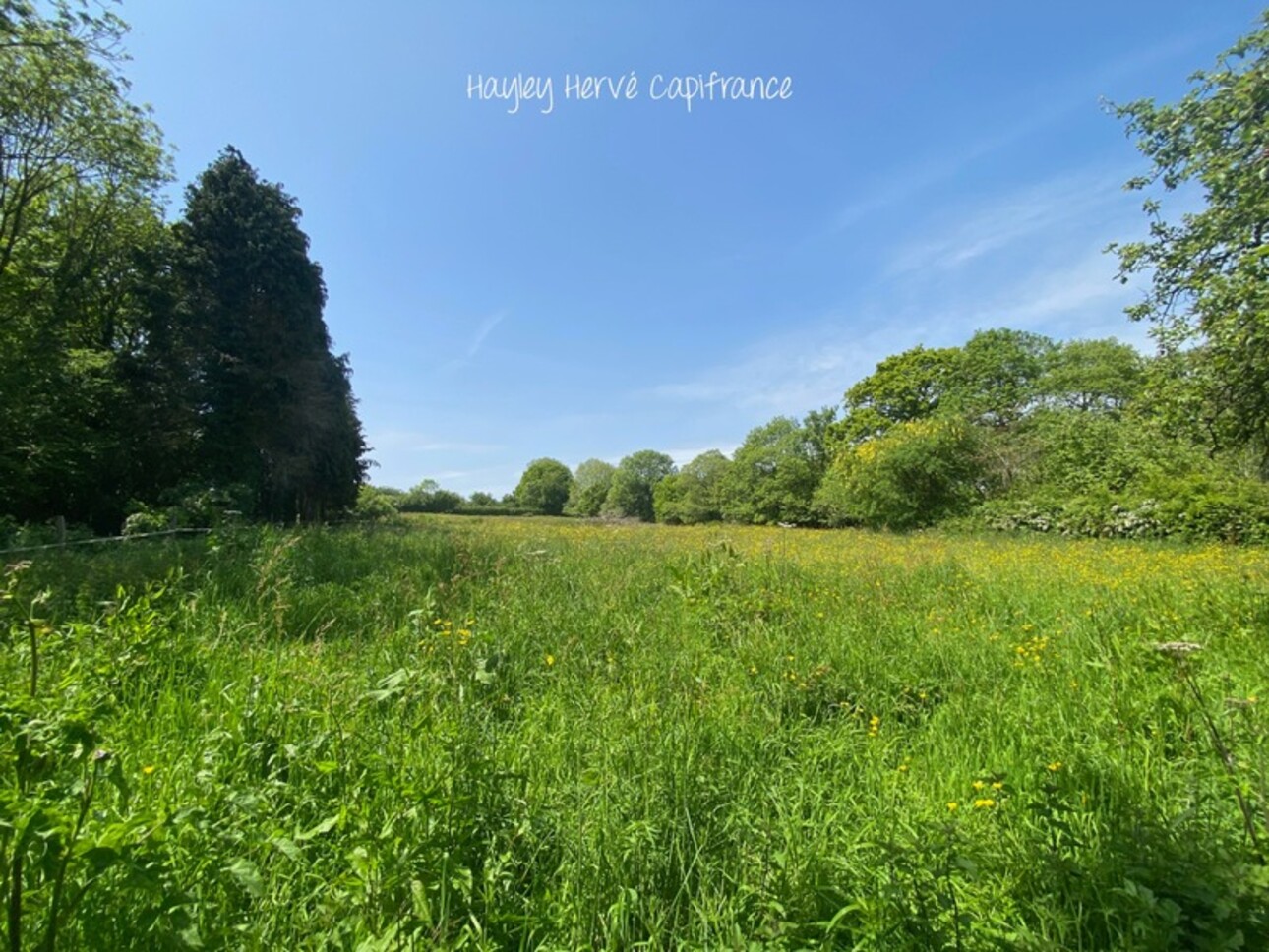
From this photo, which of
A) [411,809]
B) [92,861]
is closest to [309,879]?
[411,809]

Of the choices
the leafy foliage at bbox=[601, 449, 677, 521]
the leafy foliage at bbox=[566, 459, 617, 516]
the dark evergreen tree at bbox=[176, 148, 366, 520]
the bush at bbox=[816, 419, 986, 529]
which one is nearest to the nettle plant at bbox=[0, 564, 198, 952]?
the dark evergreen tree at bbox=[176, 148, 366, 520]

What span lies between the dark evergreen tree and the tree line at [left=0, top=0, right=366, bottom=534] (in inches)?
2.1

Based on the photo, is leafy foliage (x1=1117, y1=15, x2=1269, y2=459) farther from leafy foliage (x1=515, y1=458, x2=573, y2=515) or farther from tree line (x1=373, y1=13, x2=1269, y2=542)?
leafy foliage (x1=515, y1=458, x2=573, y2=515)

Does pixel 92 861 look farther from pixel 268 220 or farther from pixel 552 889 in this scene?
pixel 268 220

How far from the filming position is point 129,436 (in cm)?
1357

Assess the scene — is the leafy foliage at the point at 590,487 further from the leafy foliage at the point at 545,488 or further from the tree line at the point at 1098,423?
the tree line at the point at 1098,423

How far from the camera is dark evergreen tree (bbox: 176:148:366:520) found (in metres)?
15.1

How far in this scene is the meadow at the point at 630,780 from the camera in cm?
146

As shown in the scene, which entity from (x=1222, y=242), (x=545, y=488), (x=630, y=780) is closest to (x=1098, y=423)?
(x=1222, y=242)

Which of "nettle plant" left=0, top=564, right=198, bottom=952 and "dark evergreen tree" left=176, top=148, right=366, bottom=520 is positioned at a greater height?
"dark evergreen tree" left=176, top=148, right=366, bottom=520

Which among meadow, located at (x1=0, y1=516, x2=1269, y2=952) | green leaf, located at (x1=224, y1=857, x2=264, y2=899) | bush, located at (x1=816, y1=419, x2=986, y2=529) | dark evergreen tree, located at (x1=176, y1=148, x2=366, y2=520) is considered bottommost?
meadow, located at (x1=0, y1=516, x2=1269, y2=952)

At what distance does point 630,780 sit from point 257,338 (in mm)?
19741

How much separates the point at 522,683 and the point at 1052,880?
2.94m

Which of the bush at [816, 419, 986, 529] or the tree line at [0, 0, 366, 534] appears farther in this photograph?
the bush at [816, 419, 986, 529]
